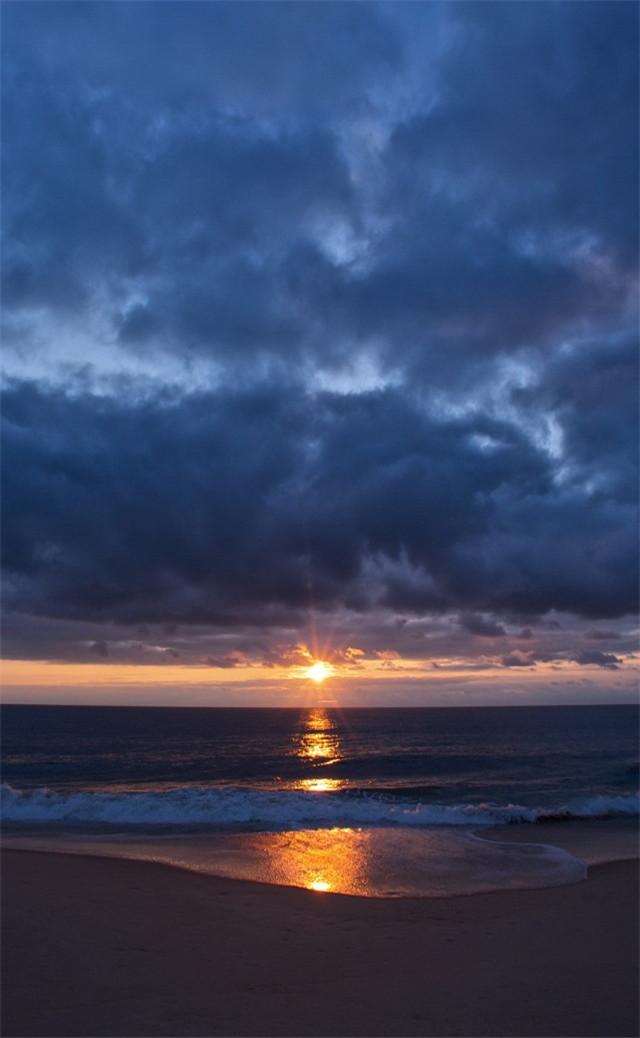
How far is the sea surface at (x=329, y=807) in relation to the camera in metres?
17.1

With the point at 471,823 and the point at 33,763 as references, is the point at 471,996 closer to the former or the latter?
the point at 471,823

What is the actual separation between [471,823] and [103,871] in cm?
1294

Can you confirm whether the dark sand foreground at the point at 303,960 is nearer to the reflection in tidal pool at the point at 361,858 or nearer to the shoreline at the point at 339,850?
the shoreline at the point at 339,850

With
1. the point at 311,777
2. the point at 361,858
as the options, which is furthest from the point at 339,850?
the point at 311,777

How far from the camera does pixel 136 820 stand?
24531 mm

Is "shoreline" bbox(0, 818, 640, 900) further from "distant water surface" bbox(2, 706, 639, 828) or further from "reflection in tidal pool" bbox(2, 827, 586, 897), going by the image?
"distant water surface" bbox(2, 706, 639, 828)

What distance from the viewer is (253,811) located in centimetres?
2541

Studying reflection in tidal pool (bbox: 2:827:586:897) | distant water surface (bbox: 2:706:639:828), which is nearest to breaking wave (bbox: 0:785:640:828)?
distant water surface (bbox: 2:706:639:828)

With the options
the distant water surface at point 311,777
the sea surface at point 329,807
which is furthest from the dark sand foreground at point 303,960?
the distant water surface at point 311,777

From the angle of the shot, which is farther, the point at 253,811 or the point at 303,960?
the point at 253,811

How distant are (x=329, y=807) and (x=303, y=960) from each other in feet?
54.4

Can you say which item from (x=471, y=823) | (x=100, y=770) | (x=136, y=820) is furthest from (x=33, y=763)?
(x=471, y=823)

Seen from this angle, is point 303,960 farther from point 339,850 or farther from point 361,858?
point 339,850

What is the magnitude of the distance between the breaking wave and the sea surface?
2.7 inches
